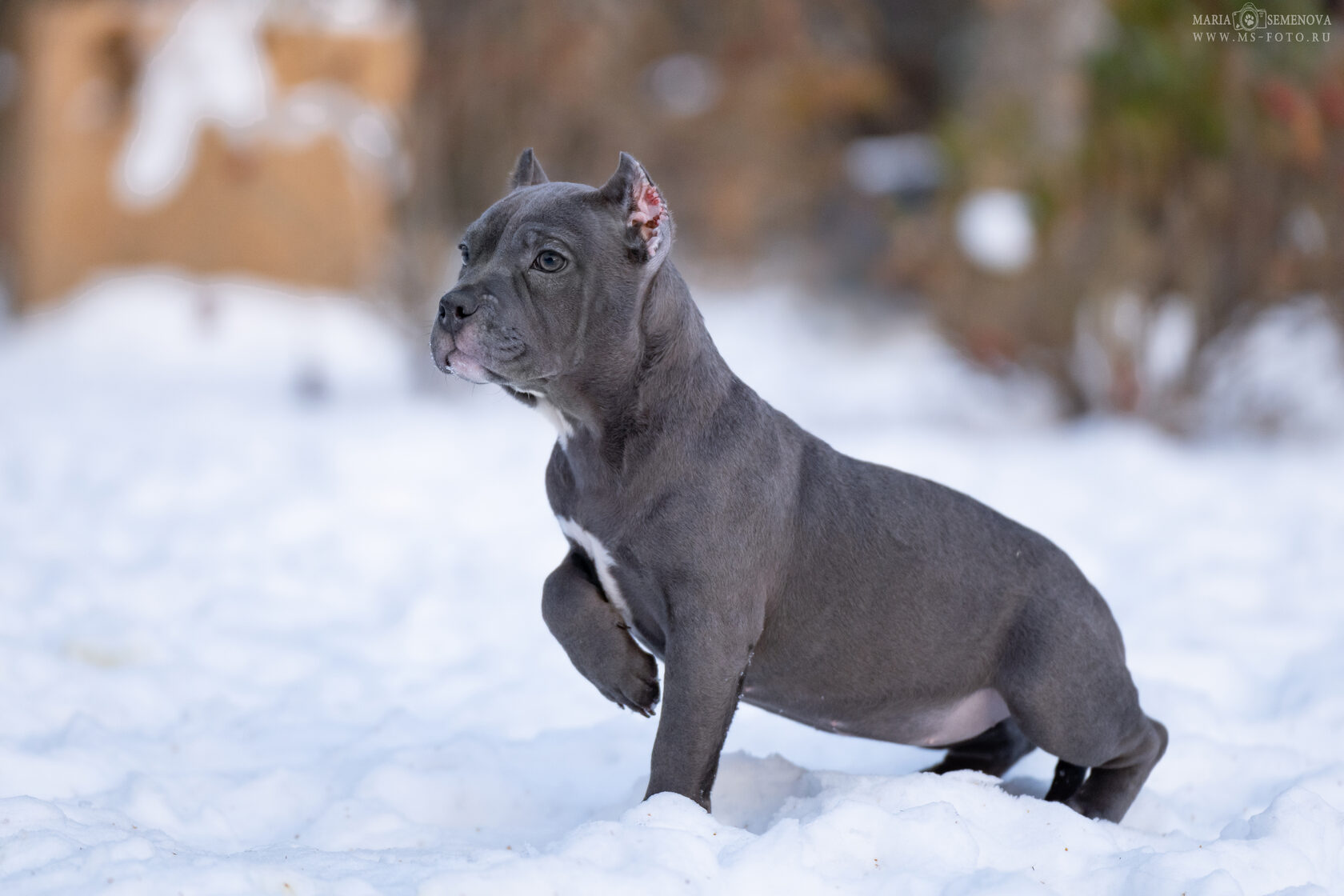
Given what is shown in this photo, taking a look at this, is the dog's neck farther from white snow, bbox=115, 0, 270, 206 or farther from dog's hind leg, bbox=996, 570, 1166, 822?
white snow, bbox=115, 0, 270, 206

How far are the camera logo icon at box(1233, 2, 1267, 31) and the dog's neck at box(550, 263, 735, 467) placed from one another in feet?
21.0

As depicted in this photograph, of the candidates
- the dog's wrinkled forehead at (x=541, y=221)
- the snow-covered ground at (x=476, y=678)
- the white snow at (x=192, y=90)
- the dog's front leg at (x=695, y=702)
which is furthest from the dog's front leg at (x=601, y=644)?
the white snow at (x=192, y=90)

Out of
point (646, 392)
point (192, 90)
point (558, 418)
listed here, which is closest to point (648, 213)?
point (646, 392)

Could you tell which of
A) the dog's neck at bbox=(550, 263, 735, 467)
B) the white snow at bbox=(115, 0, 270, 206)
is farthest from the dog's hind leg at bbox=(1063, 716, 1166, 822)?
the white snow at bbox=(115, 0, 270, 206)

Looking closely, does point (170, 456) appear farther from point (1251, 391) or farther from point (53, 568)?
point (1251, 391)

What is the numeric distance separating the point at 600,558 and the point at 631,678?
26cm

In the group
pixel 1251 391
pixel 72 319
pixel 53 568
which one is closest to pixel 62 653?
pixel 53 568

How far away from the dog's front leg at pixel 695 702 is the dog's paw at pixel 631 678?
0.14 m

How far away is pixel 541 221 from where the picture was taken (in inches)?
100

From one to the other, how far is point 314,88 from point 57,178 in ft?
8.10

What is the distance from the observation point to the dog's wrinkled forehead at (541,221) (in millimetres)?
2525

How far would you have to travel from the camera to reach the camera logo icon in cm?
760

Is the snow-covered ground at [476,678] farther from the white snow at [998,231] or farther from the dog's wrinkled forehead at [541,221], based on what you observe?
the dog's wrinkled forehead at [541,221]

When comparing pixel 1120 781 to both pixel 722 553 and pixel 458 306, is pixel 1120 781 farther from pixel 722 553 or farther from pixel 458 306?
pixel 458 306
